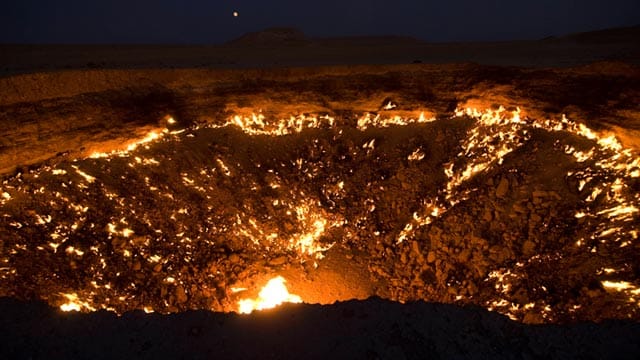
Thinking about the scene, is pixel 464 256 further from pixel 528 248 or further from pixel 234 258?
pixel 234 258

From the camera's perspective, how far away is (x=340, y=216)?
5.34m

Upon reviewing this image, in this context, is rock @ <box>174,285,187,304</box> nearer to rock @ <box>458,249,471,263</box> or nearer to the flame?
the flame

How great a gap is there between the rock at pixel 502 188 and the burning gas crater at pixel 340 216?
0.05 ft

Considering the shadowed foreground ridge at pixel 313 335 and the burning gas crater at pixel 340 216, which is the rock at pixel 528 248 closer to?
the burning gas crater at pixel 340 216

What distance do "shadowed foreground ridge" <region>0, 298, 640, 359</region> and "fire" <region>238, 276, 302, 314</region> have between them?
8.68 ft

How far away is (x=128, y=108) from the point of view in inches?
182

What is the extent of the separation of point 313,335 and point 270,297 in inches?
115

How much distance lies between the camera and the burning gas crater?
4.12m

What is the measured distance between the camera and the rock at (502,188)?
4871mm

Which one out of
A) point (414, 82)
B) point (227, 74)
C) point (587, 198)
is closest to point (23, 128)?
point (227, 74)

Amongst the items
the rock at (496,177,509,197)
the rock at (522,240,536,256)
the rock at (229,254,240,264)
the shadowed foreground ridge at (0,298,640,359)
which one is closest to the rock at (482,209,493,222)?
the rock at (496,177,509,197)

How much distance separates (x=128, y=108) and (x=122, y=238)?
62.3 inches

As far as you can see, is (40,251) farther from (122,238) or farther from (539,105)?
(539,105)

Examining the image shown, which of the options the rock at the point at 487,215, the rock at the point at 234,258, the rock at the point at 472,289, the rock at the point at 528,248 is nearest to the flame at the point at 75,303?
the rock at the point at 234,258
